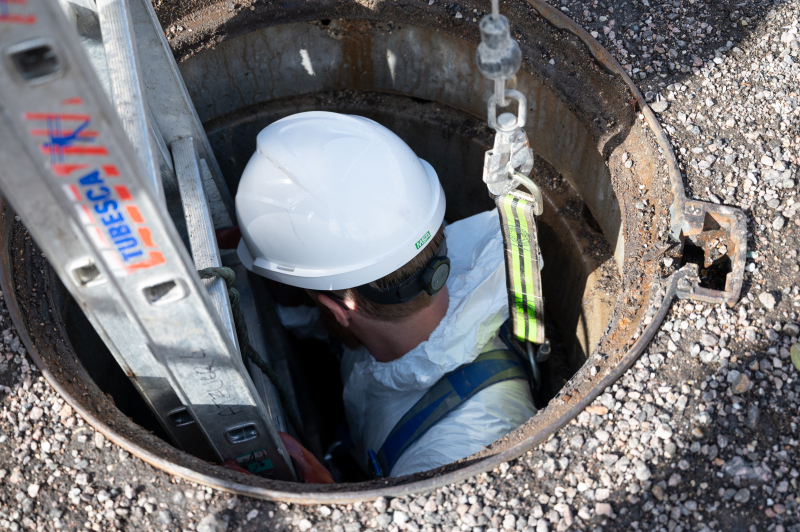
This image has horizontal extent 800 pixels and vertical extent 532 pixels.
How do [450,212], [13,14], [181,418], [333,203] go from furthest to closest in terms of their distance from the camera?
[450,212]
[333,203]
[181,418]
[13,14]

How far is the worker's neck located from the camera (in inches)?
104

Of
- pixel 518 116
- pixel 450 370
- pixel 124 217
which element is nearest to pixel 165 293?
pixel 124 217

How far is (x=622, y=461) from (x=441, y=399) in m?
0.91

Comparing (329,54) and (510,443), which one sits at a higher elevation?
(329,54)

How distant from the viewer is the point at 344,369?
3.24 meters

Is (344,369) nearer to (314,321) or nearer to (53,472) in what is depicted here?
(314,321)

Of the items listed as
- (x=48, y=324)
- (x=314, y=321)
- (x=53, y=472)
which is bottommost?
(x=314, y=321)

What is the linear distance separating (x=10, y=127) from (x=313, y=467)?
1791mm

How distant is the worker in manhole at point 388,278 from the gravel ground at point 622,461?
0.62 metres

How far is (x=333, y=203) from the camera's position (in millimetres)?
2359

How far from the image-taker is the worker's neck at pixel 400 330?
8.70 ft

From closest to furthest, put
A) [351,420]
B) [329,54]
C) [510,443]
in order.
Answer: [510,443] → [351,420] → [329,54]

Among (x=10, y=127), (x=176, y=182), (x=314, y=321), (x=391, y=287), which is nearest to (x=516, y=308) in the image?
(x=391, y=287)

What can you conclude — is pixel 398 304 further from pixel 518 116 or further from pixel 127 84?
pixel 127 84
